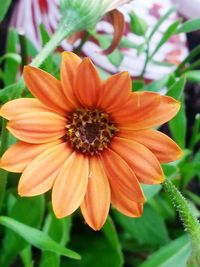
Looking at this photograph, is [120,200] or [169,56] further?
[169,56]

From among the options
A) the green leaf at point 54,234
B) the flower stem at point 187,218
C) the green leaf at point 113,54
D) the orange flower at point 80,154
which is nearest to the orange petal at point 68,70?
the orange flower at point 80,154

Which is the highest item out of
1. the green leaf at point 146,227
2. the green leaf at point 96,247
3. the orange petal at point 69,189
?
the orange petal at point 69,189

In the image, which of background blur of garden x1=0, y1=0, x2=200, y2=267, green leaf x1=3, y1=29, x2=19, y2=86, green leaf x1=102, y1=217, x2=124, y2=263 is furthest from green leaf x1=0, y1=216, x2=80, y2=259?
green leaf x1=3, y1=29, x2=19, y2=86

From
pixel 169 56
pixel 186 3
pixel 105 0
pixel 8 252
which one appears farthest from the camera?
pixel 186 3

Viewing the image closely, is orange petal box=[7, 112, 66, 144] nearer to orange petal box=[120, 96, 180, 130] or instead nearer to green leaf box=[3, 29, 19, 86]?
orange petal box=[120, 96, 180, 130]

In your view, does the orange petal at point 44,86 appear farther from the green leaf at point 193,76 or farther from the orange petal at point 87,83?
the green leaf at point 193,76

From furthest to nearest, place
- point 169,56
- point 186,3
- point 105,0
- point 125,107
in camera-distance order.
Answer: point 186,3 < point 169,56 < point 105,0 < point 125,107

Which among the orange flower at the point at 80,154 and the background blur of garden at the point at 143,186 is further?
the background blur of garden at the point at 143,186

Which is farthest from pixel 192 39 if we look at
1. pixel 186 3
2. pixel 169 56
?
pixel 169 56

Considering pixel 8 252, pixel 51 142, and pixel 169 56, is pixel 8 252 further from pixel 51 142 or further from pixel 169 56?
pixel 169 56
